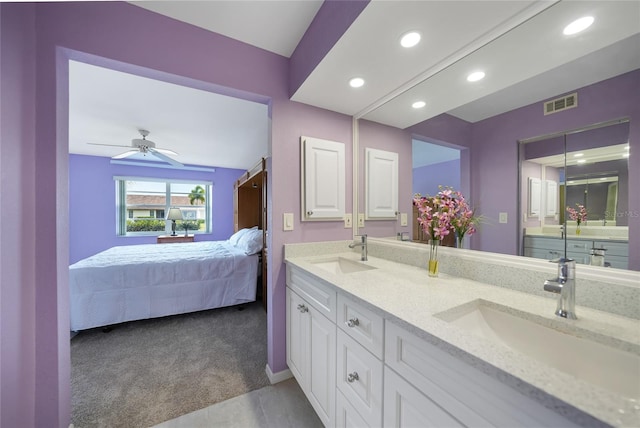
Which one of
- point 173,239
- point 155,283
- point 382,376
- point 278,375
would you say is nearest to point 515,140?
point 382,376

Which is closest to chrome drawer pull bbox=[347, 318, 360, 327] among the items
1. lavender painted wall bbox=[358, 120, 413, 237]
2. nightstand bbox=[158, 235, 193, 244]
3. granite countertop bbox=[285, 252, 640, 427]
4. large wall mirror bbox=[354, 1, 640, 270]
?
granite countertop bbox=[285, 252, 640, 427]

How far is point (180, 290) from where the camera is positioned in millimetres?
2611

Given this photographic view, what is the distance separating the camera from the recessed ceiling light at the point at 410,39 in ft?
3.49

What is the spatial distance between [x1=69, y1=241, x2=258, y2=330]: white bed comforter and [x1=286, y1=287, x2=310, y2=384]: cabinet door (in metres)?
1.46

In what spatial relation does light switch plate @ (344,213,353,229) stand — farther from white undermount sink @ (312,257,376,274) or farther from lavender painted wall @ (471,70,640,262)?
lavender painted wall @ (471,70,640,262)

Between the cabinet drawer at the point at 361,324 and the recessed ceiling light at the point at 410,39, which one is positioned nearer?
the cabinet drawer at the point at 361,324

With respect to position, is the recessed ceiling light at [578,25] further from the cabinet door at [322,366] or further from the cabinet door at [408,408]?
the cabinet door at [322,366]

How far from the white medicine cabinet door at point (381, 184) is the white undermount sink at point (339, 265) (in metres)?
0.45

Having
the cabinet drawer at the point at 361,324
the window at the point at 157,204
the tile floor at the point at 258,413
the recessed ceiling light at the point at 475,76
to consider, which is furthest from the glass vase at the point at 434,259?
the window at the point at 157,204

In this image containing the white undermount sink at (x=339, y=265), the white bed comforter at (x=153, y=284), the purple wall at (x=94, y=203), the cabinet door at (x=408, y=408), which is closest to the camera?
the cabinet door at (x=408, y=408)

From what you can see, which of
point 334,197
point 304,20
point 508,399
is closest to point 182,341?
point 334,197

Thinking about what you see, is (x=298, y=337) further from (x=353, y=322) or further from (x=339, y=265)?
(x=353, y=322)

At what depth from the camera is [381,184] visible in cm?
184

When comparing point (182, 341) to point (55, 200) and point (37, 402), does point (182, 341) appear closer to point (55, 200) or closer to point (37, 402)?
point (37, 402)
